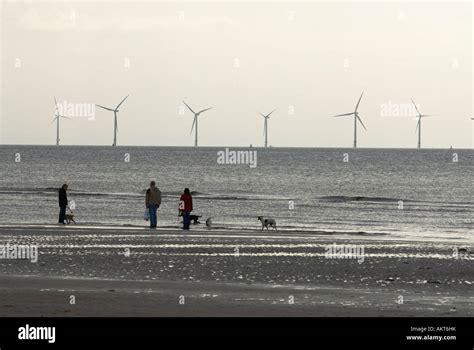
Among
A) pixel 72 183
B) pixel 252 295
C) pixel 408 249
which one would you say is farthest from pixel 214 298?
pixel 72 183

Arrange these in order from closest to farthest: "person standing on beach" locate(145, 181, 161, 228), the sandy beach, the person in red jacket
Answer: the sandy beach, "person standing on beach" locate(145, 181, 161, 228), the person in red jacket

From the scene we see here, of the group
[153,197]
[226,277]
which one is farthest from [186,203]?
[226,277]

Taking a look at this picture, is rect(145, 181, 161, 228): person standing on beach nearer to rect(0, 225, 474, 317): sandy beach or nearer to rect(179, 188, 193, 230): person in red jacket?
rect(179, 188, 193, 230): person in red jacket

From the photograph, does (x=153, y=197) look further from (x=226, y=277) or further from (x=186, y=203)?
(x=226, y=277)

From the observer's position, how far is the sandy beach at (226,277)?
2055 cm

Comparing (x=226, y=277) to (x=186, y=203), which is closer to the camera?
(x=226, y=277)

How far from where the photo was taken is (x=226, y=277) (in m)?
26.8

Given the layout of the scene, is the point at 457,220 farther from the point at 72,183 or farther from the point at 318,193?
the point at 72,183

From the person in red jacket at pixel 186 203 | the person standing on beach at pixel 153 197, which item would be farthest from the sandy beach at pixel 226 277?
the person in red jacket at pixel 186 203

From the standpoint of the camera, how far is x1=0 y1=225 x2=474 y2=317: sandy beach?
20547 mm

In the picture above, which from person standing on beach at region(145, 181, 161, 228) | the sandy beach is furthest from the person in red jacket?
the sandy beach

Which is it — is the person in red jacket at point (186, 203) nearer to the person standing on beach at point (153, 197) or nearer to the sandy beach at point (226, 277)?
the person standing on beach at point (153, 197)
